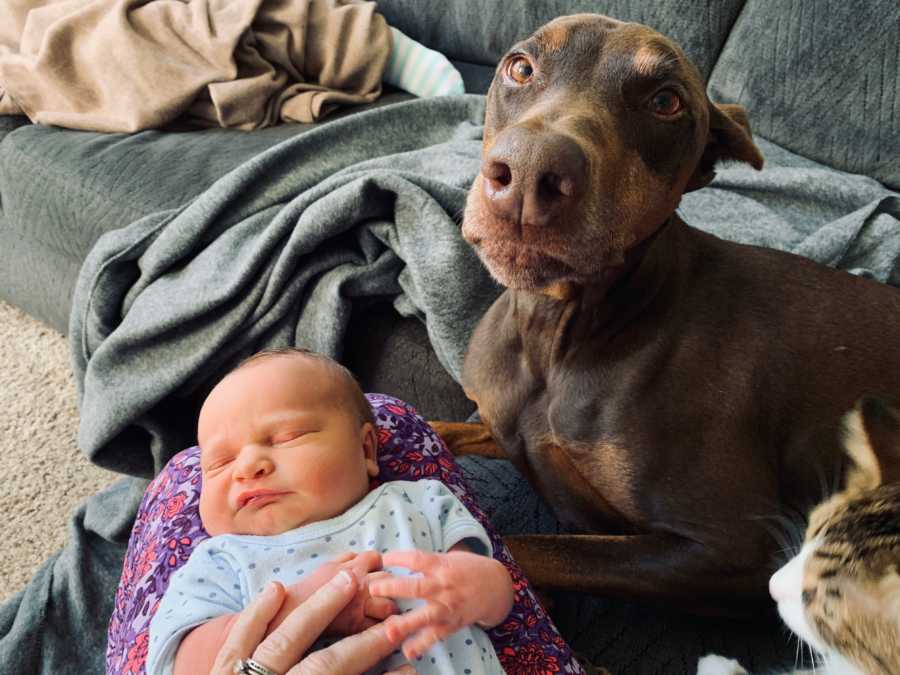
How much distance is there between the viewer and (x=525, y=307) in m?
1.63

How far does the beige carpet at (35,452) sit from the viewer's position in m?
2.34

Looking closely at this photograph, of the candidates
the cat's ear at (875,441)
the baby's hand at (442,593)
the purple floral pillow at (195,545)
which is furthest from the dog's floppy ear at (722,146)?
the baby's hand at (442,593)

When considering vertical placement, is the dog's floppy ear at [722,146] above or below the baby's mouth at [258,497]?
above

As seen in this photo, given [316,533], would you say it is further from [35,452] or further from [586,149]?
[35,452]

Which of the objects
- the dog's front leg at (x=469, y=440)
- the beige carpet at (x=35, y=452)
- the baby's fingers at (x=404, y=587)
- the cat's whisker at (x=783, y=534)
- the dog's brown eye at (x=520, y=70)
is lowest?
the beige carpet at (x=35, y=452)

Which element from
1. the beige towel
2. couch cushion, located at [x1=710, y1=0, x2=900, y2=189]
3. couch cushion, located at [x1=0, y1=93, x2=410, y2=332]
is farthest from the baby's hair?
couch cushion, located at [x1=710, y1=0, x2=900, y2=189]

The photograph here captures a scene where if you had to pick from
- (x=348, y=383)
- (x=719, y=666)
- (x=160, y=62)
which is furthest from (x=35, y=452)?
(x=719, y=666)

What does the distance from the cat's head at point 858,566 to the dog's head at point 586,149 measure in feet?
1.64

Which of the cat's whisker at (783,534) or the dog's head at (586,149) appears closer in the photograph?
the dog's head at (586,149)

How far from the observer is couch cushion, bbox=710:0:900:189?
235cm

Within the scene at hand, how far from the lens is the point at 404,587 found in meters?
1.08

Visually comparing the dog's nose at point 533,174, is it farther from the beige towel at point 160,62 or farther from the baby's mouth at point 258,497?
the beige towel at point 160,62

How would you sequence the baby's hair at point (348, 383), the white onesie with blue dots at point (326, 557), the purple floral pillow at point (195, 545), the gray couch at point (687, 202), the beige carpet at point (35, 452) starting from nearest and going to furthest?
the white onesie with blue dots at point (326, 557), the purple floral pillow at point (195, 545), the baby's hair at point (348, 383), the gray couch at point (687, 202), the beige carpet at point (35, 452)

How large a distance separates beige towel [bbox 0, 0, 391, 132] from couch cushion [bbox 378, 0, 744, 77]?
0.67 m
